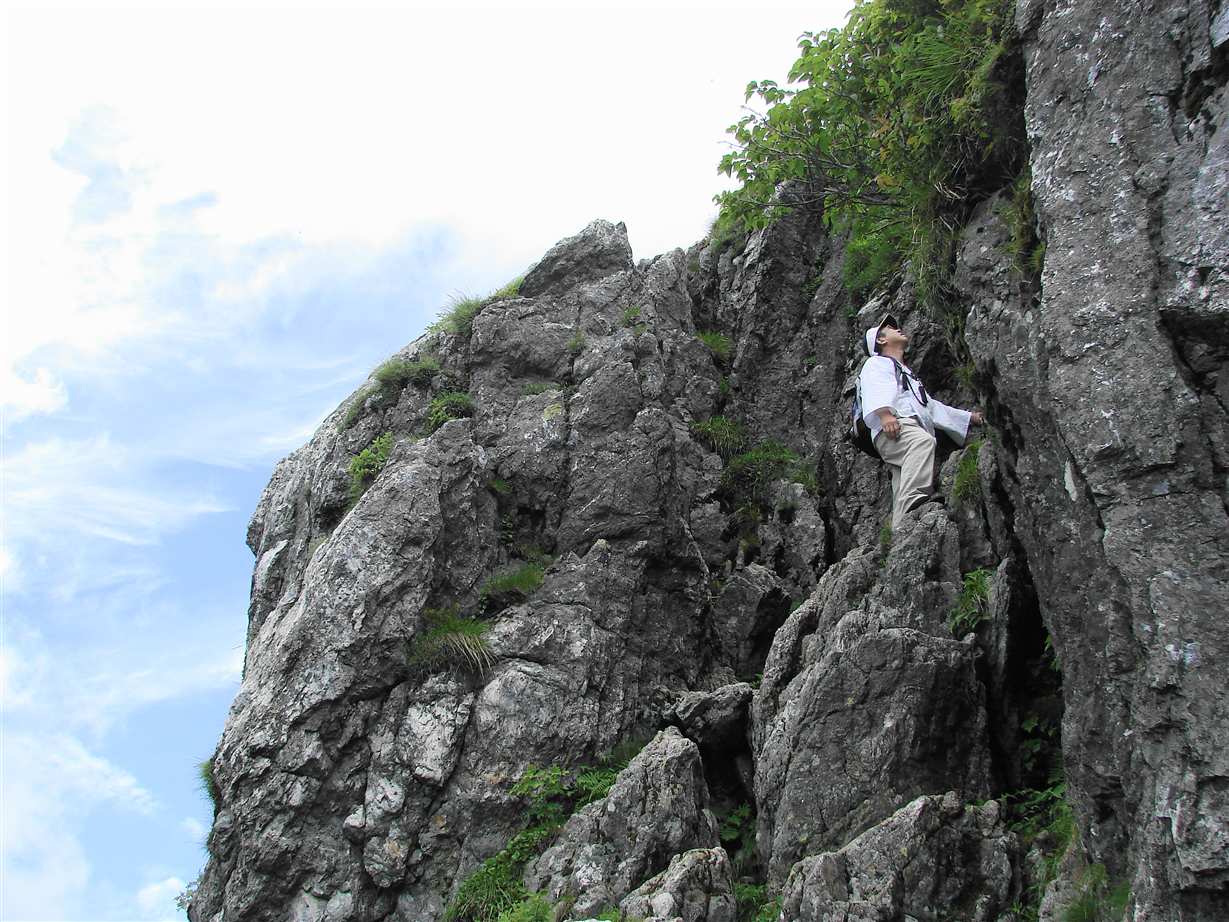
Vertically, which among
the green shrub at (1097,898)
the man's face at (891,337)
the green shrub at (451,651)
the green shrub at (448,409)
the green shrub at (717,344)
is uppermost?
the green shrub at (717,344)

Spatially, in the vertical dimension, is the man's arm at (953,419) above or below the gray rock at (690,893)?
above

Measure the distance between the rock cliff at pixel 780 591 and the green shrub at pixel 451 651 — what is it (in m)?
0.06

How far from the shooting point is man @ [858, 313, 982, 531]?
11367 millimetres

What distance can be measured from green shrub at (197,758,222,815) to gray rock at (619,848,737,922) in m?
5.44

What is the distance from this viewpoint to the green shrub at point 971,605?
9.23 m

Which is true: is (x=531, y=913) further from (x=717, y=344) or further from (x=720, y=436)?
(x=717, y=344)

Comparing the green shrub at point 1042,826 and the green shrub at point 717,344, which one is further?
the green shrub at point 717,344

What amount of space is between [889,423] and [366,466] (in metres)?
7.60

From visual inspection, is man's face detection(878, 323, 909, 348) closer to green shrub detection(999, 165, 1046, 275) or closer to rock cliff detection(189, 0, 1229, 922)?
rock cliff detection(189, 0, 1229, 922)

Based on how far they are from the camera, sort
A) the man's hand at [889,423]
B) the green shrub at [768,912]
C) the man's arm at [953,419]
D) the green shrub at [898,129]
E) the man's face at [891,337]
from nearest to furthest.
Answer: the green shrub at [768,912]
the green shrub at [898,129]
the man's hand at [889,423]
the man's arm at [953,419]
the man's face at [891,337]

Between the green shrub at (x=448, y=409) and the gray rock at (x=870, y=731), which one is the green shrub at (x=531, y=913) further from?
the green shrub at (x=448, y=409)

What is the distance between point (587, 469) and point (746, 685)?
426 centimetres

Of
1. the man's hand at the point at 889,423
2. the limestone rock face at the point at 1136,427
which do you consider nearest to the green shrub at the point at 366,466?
the man's hand at the point at 889,423

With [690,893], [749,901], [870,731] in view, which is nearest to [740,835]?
[749,901]
